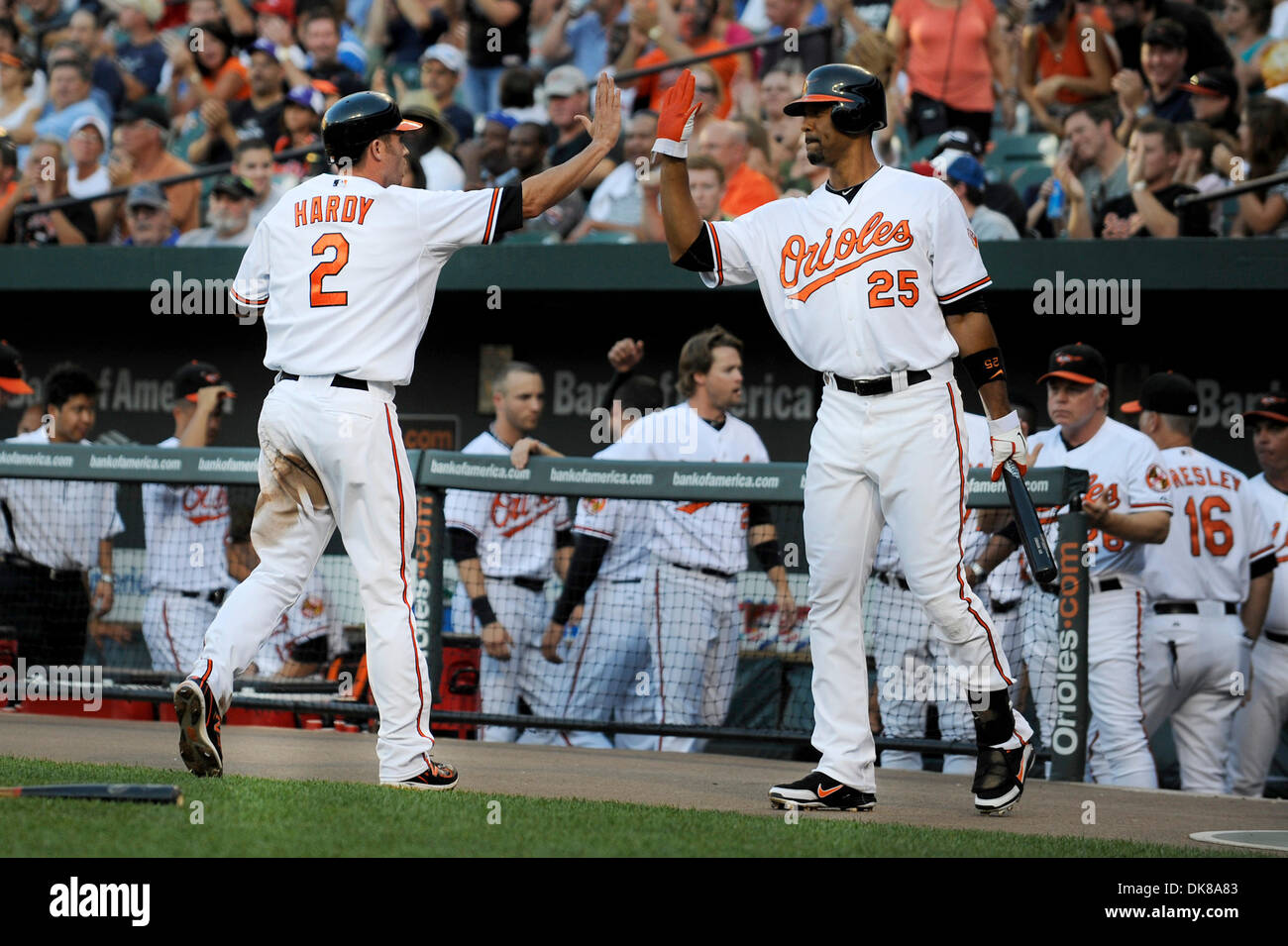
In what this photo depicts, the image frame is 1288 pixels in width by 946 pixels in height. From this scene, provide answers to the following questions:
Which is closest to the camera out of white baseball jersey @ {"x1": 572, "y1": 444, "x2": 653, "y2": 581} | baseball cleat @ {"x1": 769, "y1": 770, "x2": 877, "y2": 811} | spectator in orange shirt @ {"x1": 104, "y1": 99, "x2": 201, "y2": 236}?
baseball cleat @ {"x1": 769, "y1": 770, "x2": 877, "y2": 811}

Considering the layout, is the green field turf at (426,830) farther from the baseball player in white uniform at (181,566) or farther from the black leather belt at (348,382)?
the baseball player in white uniform at (181,566)

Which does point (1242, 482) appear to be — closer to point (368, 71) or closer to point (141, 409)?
point (141, 409)

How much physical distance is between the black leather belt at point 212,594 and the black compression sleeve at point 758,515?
2535mm

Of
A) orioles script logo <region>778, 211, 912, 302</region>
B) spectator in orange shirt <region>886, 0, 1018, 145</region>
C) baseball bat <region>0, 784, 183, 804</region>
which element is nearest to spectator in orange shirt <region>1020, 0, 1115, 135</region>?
spectator in orange shirt <region>886, 0, 1018, 145</region>

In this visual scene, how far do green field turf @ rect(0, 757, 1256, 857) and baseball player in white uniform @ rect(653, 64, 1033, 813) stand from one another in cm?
47

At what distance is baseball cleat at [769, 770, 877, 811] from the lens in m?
4.83

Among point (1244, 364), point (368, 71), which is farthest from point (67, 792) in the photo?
point (368, 71)

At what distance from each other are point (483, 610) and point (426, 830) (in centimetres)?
336

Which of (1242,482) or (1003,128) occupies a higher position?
(1003,128)

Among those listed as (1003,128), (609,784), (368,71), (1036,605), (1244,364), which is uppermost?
(368,71)

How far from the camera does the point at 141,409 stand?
10.6 metres

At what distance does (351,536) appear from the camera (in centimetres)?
493

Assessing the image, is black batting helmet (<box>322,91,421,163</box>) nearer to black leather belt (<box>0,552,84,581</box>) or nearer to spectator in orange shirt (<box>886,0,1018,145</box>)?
black leather belt (<box>0,552,84,581</box>)

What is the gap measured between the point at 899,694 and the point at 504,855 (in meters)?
3.73
